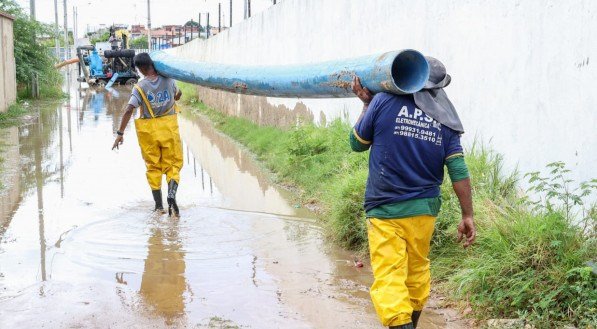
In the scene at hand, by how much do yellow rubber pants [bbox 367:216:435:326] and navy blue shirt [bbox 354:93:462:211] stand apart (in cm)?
14

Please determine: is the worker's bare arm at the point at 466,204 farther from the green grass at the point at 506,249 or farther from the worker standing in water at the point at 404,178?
the green grass at the point at 506,249

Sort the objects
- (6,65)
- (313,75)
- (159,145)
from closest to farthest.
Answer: (313,75) → (159,145) → (6,65)

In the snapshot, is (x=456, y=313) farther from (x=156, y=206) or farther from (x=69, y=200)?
(x=69, y=200)

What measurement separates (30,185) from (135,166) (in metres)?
1.98

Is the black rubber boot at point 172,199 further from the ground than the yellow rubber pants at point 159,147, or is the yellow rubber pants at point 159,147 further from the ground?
the yellow rubber pants at point 159,147

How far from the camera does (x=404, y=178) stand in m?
3.59

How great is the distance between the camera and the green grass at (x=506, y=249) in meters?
3.89

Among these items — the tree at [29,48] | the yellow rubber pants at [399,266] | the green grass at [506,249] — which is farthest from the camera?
the tree at [29,48]

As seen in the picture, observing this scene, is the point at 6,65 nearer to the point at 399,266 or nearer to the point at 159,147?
the point at 159,147

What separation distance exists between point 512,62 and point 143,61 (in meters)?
3.70

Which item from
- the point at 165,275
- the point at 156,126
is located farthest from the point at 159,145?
the point at 165,275

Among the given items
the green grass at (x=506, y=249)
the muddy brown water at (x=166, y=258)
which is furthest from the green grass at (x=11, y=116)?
the green grass at (x=506, y=249)

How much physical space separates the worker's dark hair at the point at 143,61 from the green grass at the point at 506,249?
233cm

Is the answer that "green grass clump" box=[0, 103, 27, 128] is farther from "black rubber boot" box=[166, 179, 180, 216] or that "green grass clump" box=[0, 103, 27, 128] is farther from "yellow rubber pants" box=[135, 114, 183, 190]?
"black rubber boot" box=[166, 179, 180, 216]
